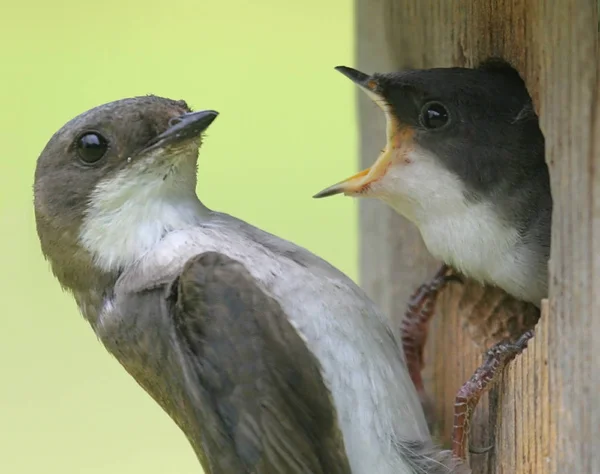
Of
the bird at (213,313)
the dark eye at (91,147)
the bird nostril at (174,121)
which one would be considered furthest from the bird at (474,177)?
the dark eye at (91,147)

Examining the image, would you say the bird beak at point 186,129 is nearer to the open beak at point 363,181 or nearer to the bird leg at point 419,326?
the open beak at point 363,181

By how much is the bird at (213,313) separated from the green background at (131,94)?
1.38 metres

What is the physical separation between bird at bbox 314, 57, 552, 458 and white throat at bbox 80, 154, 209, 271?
0.91ft

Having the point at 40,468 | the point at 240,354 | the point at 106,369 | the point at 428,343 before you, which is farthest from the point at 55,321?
the point at 240,354

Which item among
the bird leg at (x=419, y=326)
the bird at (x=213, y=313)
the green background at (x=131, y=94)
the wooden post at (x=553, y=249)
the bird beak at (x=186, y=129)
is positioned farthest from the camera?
the green background at (x=131, y=94)

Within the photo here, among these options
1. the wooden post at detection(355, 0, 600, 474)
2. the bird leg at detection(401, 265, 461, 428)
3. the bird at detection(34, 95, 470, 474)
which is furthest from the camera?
→ the bird leg at detection(401, 265, 461, 428)

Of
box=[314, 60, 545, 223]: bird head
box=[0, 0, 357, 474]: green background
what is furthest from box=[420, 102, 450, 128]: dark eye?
box=[0, 0, 357, 474]: green background

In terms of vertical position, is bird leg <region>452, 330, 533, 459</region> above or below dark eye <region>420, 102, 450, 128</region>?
below

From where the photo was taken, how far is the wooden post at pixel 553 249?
4.19ft

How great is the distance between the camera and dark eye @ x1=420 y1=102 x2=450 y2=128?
1.53m

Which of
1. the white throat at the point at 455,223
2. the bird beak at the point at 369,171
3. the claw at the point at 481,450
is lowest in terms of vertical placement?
the claw at the point at 481,450

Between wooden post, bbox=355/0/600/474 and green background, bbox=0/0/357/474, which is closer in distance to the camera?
wooden post, bbox=355/0/600/474

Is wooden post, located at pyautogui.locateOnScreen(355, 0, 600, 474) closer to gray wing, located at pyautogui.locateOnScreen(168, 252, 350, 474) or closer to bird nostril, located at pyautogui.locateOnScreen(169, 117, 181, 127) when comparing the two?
gray wing, located at pyautogui.locateOnScreen(168, 252, 350, 474)

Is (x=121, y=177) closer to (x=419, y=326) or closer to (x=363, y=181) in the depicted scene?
(x=363, y=181)
